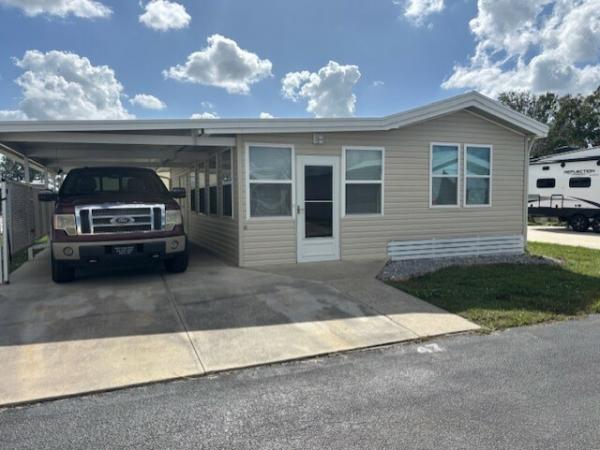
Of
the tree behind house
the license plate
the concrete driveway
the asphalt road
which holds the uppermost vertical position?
the tree behind house

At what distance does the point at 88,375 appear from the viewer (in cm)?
351

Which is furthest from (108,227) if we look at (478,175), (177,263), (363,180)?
(478,175)

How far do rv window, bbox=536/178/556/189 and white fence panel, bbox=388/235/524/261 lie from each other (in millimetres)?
7876

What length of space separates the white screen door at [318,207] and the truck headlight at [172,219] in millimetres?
2414

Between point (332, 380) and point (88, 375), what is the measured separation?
2.07 meters

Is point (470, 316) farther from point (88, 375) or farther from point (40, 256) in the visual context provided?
point (40, 256)

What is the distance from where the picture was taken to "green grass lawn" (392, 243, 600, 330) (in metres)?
5.26

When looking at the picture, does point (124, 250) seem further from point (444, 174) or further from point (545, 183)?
point (545, 183)

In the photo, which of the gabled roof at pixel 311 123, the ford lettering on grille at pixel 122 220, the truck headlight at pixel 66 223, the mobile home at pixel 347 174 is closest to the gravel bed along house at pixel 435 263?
the mobile home at pixel 347 174

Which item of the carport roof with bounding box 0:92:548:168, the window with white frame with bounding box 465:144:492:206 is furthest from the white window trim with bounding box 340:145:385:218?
the window with white frame with bounding box 465:144:492:206

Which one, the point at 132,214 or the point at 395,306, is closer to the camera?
the point at 395,306

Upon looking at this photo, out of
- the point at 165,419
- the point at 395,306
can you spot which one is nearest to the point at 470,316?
the point at 395,306

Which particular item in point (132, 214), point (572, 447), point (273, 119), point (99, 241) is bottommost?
point (572, 447)

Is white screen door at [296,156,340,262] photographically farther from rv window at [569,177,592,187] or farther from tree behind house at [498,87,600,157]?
tree behind house at [498,87,600,157]
